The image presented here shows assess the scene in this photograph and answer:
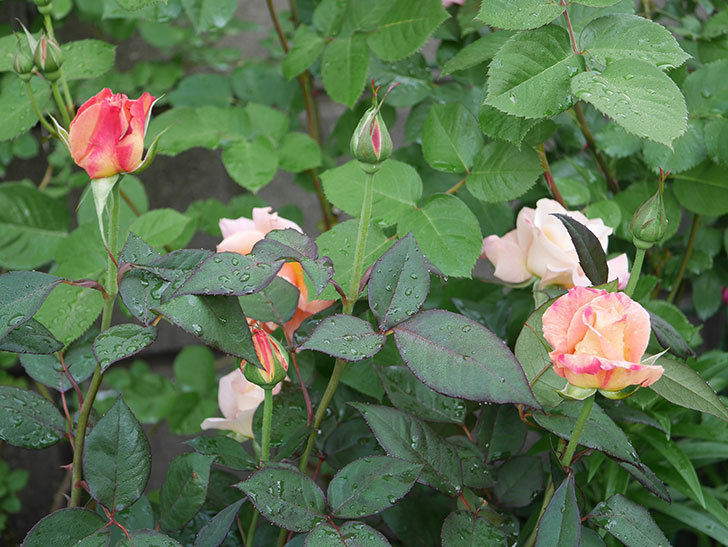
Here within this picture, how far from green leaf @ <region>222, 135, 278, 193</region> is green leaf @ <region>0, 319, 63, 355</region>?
0.37m

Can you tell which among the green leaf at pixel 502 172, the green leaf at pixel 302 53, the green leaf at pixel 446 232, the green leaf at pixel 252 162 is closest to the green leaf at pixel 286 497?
the green leaf at pixel 446 232

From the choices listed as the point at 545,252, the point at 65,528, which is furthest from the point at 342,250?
the point at 65,528

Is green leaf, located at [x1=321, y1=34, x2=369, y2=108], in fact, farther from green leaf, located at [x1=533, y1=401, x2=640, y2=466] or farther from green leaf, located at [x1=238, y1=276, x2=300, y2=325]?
green leaf, located at [x1=533, y1=401, x2=640, y2=466]

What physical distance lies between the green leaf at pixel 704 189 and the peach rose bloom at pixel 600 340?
0.41m

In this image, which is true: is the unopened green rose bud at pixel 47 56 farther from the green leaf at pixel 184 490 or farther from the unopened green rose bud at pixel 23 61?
the green leaf at pixel 184 490

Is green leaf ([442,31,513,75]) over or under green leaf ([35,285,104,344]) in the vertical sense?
over

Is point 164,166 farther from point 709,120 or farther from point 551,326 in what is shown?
point 551,326

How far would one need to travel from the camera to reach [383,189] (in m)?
0.61

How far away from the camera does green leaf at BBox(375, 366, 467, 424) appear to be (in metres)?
0.50

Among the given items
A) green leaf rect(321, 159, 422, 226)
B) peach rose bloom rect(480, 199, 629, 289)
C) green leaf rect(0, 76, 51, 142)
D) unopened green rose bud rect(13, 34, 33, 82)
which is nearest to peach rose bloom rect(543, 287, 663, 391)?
peach rose bloom rect(480, 199, 629, 289)

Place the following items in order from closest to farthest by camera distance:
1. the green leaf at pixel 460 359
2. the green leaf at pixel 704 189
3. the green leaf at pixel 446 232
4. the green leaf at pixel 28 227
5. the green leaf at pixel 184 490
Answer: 1. the green leaf at pixel 460 359
2. the green leaf at pixel 184 490
3. the green leaf at pixel 446 232
4. the green leaf at pixel 704 189
5. the green leaf at pixel 28 227

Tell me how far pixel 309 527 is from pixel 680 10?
92 centimetres

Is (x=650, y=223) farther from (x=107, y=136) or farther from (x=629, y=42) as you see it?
(x=107, y=136)

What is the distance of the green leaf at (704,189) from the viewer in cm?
71
